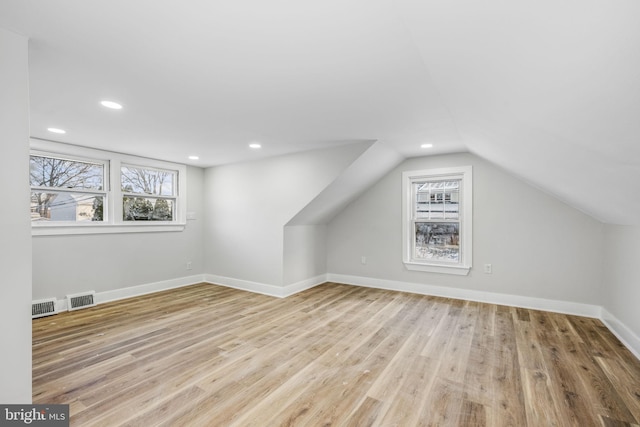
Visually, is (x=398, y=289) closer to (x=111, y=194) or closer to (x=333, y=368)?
(x=333, y=368)

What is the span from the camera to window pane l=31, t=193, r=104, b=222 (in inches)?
144

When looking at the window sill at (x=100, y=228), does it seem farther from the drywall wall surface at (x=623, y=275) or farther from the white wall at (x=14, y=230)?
the drywall wall surface at (x=623, y=275)

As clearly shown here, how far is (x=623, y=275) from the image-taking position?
2.97m

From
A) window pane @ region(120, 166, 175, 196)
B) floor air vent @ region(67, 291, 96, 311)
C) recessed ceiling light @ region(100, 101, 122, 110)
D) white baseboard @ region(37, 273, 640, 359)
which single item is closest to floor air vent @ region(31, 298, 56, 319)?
white baseboard @ region(37, 273, 640, 359)

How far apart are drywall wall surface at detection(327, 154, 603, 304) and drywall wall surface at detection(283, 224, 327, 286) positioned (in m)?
0.77

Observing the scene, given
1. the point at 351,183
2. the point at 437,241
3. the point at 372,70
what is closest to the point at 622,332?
the point at 437,241

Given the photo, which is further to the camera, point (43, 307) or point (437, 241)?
point (437, 241)

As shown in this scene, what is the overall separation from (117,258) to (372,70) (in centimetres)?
441

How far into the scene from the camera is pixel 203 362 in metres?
2.43

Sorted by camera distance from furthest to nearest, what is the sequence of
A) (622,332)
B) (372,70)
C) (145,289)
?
(145,289)
(622,332)
(372,70)

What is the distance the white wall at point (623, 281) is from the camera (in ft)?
8.78

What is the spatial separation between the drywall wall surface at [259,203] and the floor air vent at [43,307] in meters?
2.22

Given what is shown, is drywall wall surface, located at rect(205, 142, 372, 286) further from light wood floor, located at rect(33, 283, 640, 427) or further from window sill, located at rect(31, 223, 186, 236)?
light wood floor, located at rect(33, 283, 640, 427)

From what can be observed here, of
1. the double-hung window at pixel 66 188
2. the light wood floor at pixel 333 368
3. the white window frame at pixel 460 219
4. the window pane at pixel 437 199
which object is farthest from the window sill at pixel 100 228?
the window pane at pixel 437 199
